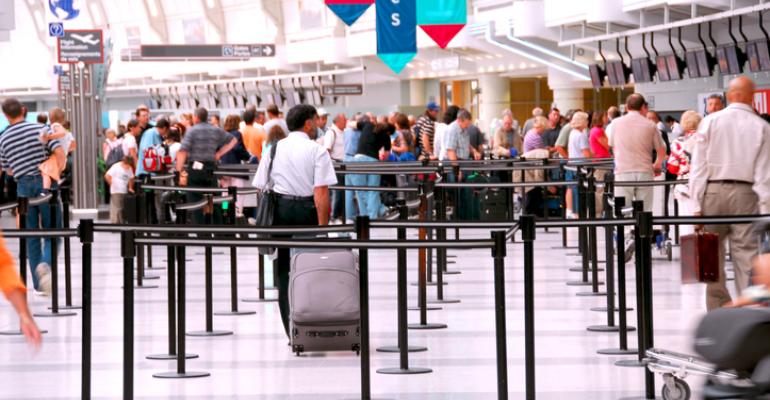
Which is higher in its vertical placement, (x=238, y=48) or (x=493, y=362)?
(x=238, y=48)

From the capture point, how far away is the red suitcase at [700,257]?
816cm

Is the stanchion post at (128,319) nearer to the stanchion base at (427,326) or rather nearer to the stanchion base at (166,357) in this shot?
the stanchion base at (166,357)

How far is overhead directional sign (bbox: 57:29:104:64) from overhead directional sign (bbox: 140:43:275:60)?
61.2ft

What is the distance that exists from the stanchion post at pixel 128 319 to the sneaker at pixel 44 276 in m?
4.71

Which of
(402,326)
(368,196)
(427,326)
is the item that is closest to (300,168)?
(427,326)

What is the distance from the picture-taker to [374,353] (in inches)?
373

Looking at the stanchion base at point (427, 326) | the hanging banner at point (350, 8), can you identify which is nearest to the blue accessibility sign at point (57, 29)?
the hanging banner at point (350, 8)

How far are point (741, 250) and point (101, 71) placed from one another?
19.0 m

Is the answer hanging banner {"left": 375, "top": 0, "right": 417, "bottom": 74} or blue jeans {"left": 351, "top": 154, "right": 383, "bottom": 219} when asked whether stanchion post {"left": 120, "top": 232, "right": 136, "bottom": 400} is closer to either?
hanging banner {"left": 375, "top": 0, "right": 417, "bottom": 74}

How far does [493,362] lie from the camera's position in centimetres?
898

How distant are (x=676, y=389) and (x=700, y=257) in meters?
1.39

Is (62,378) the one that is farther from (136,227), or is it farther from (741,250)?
(741,250)

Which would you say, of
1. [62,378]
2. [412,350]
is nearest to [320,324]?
[412,350]

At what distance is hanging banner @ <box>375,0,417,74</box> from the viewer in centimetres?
1853
